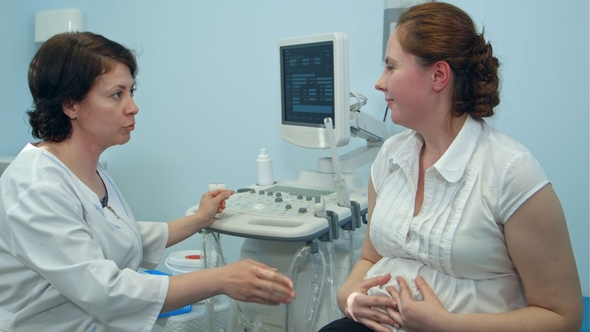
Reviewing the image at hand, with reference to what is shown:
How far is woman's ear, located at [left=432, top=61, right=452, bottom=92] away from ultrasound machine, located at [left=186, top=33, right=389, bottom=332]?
0.36 metres

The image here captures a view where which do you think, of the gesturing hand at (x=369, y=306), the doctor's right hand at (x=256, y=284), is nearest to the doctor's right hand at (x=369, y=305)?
the gesturing hand at (x=369, y=306)

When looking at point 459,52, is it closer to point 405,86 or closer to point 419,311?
point 405,86

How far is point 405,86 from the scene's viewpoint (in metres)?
1.13

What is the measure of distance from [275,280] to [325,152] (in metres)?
1.01

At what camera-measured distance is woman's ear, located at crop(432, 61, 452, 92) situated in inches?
43.1

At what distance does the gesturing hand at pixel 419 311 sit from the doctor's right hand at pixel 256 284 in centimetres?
22

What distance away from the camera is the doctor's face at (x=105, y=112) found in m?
1.25

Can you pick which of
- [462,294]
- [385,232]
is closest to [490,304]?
[462,294]

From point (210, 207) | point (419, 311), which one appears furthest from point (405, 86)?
point (210, 207)

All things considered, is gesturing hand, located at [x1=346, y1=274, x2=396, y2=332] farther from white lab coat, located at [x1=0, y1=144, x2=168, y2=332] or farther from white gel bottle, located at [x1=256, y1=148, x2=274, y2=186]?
white gel bottle, located at [x1=256, y1=148, x2=274, y2=186]

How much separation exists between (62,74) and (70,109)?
82mm

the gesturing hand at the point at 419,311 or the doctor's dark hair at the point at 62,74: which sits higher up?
the doctor's dark hair at the point at 62,74

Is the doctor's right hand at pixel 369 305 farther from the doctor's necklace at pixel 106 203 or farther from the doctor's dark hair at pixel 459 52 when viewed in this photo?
the doctor's necklace at pixel 106 203

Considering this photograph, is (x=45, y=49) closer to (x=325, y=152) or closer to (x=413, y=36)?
(x=413, y=36)
